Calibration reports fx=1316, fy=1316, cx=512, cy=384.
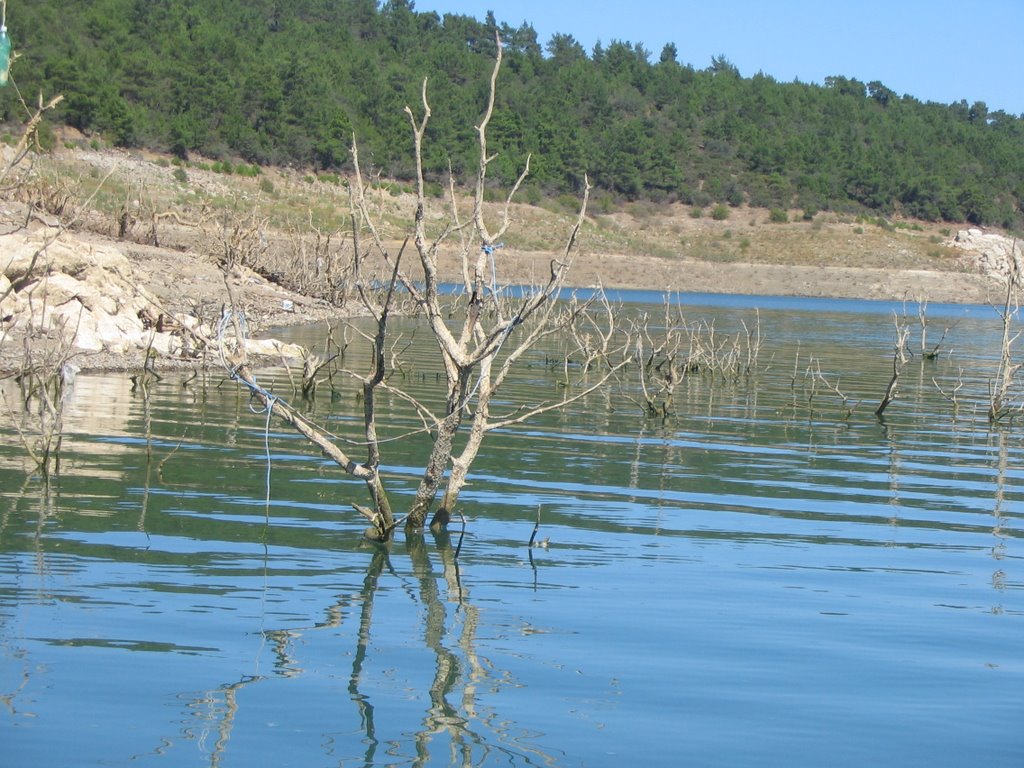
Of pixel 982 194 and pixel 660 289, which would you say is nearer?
pixel 660 289

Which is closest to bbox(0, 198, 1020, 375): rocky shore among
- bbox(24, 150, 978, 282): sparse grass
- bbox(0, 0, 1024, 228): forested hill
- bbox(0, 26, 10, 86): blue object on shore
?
bbox(0, 26, 10, 86): blue object on shore

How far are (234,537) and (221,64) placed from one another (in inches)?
2732

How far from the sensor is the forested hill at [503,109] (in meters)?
67.6

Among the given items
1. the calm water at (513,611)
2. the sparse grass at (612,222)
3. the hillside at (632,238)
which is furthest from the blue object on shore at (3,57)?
the sparse grass at (612,222)

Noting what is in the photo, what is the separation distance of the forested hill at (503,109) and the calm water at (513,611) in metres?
42.6

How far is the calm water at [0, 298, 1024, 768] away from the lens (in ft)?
17.0

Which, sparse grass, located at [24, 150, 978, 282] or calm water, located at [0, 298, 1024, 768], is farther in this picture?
sparse grass, located at [24, 150, 978, 282]

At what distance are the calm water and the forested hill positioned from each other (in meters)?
42.6

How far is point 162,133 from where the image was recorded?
210 ft

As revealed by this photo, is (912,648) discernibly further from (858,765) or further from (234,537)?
(234,537)

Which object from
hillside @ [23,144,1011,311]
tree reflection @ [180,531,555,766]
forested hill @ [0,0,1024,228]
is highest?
forested hill @ [0,0,1024,228]

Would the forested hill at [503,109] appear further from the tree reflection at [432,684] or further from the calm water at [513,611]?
the tree reflection at [432,684]

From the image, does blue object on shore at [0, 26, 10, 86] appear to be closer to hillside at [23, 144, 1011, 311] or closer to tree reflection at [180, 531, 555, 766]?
tree reflection at [180, 531, 555, 766]

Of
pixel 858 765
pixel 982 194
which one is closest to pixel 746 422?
pixel 858 765
